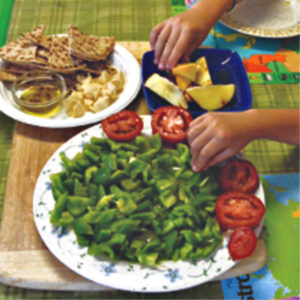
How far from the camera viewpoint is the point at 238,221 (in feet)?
3.32

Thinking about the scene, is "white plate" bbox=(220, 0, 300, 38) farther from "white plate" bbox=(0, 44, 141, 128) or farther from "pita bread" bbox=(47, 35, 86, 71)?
"pita bread" bbox=(47, 35, 86, 71)

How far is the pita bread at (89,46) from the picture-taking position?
1437 millimetres

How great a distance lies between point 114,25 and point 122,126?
798 millimetres

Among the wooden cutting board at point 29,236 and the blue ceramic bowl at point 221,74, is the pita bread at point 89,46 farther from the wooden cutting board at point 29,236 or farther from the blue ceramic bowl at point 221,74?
the wooden cutting board at point 29,236

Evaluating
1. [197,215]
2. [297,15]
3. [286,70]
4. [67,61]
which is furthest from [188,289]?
[297,15]

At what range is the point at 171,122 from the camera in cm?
124

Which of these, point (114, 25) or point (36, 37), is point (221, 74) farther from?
point (36, 37)

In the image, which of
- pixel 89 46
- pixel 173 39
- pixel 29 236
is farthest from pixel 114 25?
pixel 29 236

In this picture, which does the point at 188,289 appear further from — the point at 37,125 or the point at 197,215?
the point at 37,125

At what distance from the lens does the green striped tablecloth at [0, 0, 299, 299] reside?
134 cm

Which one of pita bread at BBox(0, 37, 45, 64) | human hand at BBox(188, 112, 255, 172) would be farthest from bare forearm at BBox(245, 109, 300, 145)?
pita bread at BBox(0, 37, 45, 64)

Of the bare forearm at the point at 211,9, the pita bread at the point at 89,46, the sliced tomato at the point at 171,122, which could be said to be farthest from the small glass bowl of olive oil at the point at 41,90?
the bare forearm at the point at 211,9

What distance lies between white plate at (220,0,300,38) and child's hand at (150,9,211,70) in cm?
35

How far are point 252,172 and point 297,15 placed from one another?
1.08 m
